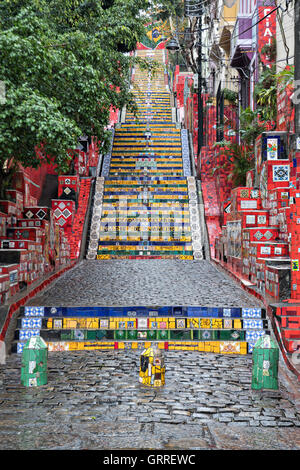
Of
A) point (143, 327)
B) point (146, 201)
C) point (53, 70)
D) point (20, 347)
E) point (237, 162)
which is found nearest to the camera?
point (20, 347)

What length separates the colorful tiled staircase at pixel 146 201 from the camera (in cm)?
1366

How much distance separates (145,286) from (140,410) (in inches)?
187

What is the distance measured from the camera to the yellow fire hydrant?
4.49 meters

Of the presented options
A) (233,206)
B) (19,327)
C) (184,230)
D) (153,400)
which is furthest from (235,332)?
(184,230)

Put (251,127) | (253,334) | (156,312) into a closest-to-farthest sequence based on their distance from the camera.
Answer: (253,334), (156,312), (251,127)

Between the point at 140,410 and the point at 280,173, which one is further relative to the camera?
the point at 280,173

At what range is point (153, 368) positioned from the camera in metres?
4.49

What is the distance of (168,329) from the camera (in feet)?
20.3

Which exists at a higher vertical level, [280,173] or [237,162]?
[237,162]

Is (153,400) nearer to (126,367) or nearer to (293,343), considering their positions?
(126,367)

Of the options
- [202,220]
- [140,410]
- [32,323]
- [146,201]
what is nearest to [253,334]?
[140,410]

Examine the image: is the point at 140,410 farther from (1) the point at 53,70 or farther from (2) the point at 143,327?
(1) the point at 53,70

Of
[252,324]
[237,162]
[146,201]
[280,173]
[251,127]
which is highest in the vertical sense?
[251,127]

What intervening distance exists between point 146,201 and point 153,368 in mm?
10931
